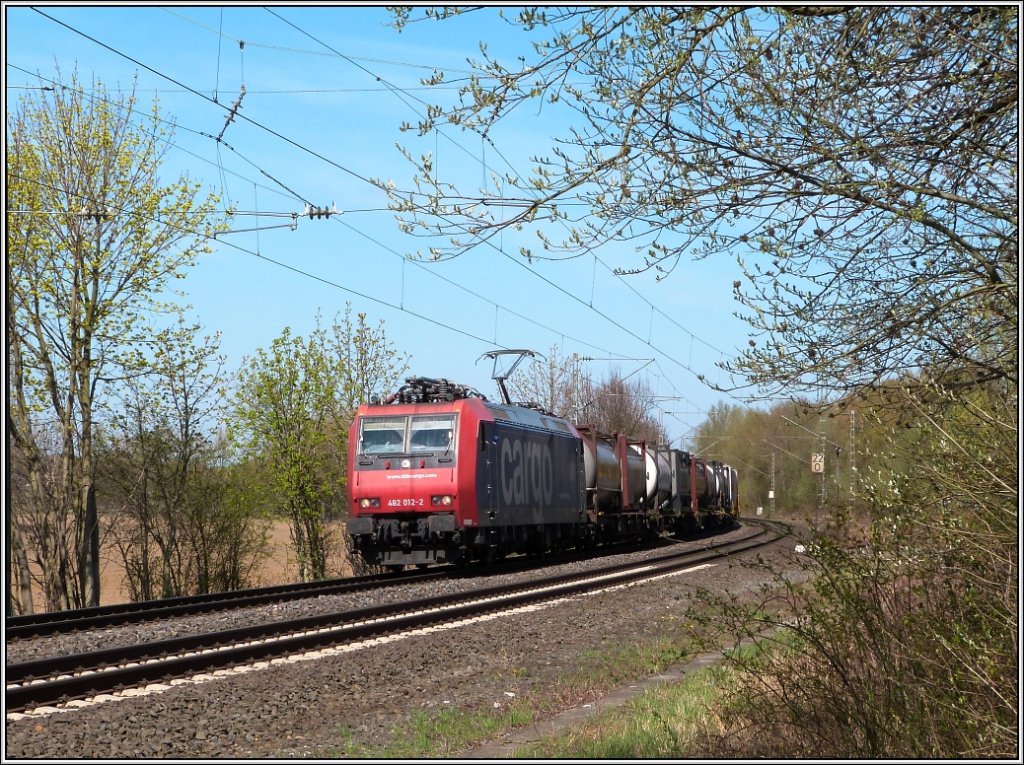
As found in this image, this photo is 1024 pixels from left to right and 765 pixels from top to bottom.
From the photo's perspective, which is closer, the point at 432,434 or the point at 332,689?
the point at 332,689

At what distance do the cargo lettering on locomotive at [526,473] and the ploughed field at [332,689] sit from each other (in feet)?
21.6

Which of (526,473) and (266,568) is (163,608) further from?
(266,568)

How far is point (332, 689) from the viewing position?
9992mm

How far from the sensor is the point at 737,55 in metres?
5.73

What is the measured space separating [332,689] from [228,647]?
265 cm

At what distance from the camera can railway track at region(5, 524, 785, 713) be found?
30.9 ft

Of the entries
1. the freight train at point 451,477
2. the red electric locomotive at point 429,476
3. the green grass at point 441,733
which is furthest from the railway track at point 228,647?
the freight train at point 451,477

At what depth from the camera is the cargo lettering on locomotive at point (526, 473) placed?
76.2ft

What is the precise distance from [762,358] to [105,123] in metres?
19.2

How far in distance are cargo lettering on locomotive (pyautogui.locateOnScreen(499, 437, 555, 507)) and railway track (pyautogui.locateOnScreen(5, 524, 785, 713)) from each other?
447 cm

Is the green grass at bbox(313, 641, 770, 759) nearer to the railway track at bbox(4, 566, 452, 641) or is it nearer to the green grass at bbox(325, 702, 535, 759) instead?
the green grass at bbox(325, 702, 535, 759)

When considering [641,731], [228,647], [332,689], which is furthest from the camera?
[228,647]

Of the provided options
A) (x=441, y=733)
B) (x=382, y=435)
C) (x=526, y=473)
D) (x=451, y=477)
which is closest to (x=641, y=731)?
(x=441, y=733)

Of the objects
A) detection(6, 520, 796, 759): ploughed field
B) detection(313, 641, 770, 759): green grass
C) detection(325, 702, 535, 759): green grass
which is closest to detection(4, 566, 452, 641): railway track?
detection(6, 520, 796, 759): ploughed field
